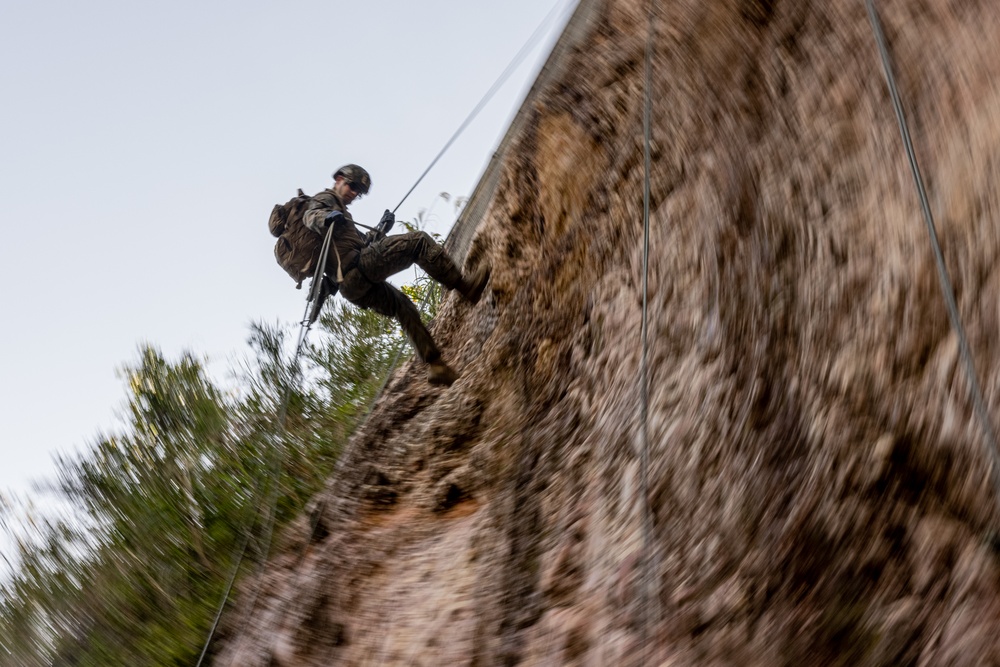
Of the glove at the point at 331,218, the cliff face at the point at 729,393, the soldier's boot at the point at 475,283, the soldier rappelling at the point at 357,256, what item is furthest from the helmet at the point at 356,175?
the cliff face at the point at 729,393

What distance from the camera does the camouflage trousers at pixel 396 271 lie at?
671cm

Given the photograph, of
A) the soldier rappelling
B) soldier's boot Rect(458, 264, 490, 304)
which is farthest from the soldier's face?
soldier's boot Rect(458, 264, 490, 304)

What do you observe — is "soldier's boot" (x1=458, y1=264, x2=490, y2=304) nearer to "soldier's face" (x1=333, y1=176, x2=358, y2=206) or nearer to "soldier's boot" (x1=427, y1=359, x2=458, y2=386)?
"soldier's boot" (x1=427, y1=359, x2=458, y2=386)

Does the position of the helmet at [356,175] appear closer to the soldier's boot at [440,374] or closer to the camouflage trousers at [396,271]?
the camouflage trousers at [396,271]

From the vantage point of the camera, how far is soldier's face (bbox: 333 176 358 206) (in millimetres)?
7215

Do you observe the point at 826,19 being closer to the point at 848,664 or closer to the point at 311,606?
the point at 848,664

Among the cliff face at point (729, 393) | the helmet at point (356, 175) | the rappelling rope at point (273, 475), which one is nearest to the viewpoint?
the cliff face at point (729, 393)

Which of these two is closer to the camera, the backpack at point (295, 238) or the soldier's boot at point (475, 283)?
the backpack at point (295, 238)

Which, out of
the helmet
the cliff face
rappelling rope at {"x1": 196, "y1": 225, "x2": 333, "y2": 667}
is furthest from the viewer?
the helmet

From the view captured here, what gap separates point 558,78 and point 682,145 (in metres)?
1.60

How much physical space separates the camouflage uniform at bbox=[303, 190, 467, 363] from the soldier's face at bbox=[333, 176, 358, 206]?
0.14 m

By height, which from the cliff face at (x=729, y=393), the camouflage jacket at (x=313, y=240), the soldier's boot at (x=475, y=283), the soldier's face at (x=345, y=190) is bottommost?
the cliff face at (x=729, y=393)

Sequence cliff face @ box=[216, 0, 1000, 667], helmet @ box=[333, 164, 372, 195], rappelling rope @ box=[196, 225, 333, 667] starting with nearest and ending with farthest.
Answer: cliff face @ box=[216, 0, 1000, 667]
rappelling rope @ box=[196, 225, 333, 667]
helmet @ box=[333, 164, 372, 195]

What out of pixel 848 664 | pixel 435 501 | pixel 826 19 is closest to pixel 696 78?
pixel 826 19
